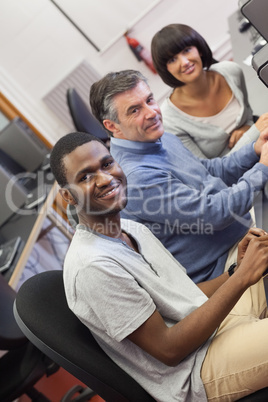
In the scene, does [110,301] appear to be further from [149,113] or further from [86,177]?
[149,113]

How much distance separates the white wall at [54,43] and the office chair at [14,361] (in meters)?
2.83

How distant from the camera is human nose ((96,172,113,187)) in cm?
118

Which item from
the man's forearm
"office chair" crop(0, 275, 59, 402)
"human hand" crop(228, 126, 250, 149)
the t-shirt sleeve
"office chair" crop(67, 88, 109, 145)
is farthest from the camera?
"office chair" crop(67, 88, 109, 145)

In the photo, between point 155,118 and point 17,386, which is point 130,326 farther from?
point 17,386

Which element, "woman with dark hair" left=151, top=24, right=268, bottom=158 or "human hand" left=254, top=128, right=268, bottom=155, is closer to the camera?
"human hand" left=254, top=128, right=268, bottom=155

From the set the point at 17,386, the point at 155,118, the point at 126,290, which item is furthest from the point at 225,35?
the point at 126,290

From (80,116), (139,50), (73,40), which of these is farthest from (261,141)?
(73,40)

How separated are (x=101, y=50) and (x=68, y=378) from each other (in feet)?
9.59

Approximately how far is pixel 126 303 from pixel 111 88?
2.53ft

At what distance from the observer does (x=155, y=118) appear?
60.9 inches

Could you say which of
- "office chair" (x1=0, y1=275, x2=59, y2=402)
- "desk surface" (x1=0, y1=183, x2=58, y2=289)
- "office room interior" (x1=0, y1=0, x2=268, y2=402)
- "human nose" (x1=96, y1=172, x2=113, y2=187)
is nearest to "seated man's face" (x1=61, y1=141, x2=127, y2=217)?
"human nose" (x1=96, y1=172, x2=113, y2=187)

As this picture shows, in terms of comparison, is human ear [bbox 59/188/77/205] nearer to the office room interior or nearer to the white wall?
the office room interior

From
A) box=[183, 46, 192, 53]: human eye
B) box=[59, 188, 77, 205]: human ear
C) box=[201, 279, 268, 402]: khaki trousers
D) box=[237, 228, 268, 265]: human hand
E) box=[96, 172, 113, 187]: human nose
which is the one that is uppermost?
box=[59, 188, 77, 205]: human ear

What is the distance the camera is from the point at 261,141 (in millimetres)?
1483
